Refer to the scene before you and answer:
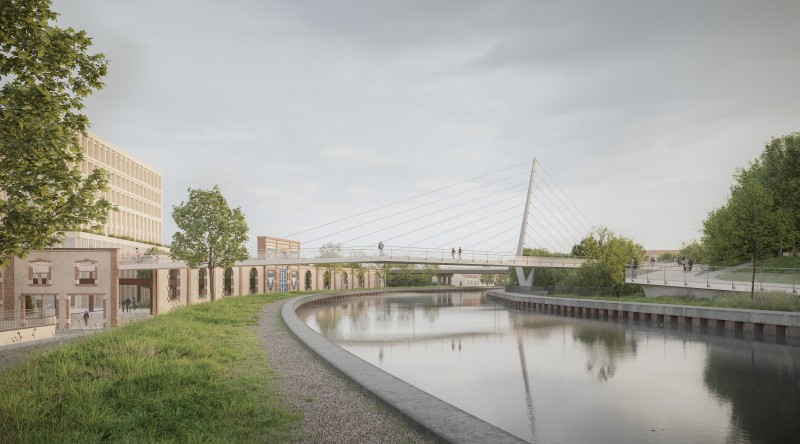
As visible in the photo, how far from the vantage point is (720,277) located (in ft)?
113

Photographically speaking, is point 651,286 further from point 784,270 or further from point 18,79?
point 18,79

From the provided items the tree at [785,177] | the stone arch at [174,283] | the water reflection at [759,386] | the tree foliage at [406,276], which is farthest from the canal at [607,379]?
the tree foliage at [406,276]

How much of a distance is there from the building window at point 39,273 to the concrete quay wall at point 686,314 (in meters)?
35.9

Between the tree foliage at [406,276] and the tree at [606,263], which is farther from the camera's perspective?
the tree foliage at [406,276]

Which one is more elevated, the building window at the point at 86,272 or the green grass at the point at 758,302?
the building window at the point at 86,272

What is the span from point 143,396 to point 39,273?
3251 centimetres

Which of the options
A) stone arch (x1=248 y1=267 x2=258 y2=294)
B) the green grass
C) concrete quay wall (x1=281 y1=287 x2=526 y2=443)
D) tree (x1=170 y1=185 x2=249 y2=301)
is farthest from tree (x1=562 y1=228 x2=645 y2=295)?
stone arch (x1=248 y1=267 x2=258 y2=294)

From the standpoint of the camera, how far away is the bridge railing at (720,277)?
29.7 m

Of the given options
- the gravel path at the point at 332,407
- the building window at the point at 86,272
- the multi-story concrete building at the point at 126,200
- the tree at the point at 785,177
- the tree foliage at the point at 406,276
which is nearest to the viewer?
the gravel path at the point at 332,407

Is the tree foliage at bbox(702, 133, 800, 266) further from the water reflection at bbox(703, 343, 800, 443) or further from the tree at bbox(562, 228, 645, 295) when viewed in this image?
the water reflection at bbox(703, 343, 800, 443)

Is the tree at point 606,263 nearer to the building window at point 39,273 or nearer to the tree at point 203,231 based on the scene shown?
the tree at point 203,231

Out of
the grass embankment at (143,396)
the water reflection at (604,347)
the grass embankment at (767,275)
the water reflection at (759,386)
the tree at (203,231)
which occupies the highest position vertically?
the tree at (203,231)

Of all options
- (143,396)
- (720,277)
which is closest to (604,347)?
(720,277)

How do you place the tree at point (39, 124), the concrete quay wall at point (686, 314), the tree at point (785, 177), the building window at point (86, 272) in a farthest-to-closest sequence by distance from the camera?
the tree at point (785, 177)
the building window at point (86, 272)
the concrete quay wall at point (686, 314)
the tree at point (39, 124)
